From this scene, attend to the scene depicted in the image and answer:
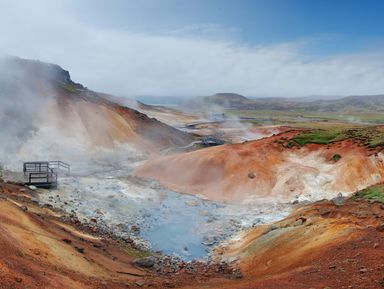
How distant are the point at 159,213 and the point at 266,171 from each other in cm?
1075

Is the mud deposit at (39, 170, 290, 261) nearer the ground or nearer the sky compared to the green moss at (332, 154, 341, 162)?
nearer the ground

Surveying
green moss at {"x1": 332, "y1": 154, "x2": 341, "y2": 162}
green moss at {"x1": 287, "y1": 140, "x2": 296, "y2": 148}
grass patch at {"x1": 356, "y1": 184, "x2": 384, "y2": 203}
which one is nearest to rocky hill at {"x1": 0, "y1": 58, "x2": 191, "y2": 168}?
green moss at {"x1": 287, "y1": 140, "x2": 296, "y2": 148}

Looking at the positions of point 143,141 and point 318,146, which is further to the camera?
point 143,141

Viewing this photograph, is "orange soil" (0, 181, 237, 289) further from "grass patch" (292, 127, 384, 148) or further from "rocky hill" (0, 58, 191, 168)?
"rocky hill" (0, 58, 191, 168)

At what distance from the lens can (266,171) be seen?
3450cm

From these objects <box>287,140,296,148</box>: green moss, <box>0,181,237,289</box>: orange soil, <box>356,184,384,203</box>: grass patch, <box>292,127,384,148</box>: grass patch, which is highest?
<box>292,127,384,148</box>: grass patch

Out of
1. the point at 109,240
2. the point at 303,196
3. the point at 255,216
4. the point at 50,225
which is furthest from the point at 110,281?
the point at 303,196

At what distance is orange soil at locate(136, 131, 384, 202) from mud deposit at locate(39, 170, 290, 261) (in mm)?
2311

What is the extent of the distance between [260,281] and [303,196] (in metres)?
18.1

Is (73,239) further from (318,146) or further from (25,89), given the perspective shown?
(25,89)

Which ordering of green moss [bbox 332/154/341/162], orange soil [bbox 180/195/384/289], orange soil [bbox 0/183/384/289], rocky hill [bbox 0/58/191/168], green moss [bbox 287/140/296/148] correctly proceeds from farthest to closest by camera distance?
1. rocky hill [bbox 0/58/191/168]
2. green moss [bbox 287/140/296/148]
3. green moss [bbox 332/154/341/162]
4. orange soil [bbox 180/195/384/289]
5. orange soil [bbox 0/183/384/289]

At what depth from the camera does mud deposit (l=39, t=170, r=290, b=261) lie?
77.1 feet

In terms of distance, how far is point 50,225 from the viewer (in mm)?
18344

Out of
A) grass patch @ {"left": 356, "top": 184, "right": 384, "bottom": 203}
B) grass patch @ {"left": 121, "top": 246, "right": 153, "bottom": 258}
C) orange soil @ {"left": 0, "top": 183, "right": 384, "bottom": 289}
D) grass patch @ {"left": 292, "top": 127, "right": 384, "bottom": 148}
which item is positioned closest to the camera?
orange soil @ {"left": 0, "top": 183, "right": 384, "bottom": 289}
